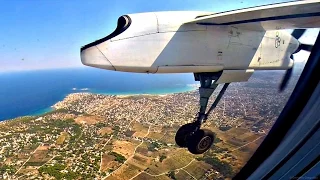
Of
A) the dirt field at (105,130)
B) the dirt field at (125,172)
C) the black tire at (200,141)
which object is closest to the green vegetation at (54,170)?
the dirt field at (125,172)

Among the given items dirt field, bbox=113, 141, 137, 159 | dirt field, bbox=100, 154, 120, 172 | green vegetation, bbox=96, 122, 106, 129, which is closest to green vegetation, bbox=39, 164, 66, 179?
dirt field, bbox=100, 154, 120, 172

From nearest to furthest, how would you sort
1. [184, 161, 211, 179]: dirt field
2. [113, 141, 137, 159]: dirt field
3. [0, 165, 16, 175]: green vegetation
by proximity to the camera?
1. [184, 161, 211, 179]: dirt field
2. [0, 165, 16, 175]: green vegetation
3. [113, 141, 137, 159]: dirt field

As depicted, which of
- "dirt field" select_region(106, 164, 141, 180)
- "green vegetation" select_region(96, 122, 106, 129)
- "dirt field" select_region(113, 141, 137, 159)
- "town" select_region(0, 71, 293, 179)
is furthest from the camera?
"green vegetation" select_region(96, 122, 106, 129)

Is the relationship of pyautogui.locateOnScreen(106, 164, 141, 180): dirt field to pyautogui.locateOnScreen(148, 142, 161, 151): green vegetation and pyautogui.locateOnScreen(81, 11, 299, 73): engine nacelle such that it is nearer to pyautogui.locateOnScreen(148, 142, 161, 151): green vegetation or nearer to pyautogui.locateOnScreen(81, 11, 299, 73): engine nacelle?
pyautogui.locateOnScreen(148, 142, 161, 151): green vegetation

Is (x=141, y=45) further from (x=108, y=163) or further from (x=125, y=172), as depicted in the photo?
(x=108, y=163)

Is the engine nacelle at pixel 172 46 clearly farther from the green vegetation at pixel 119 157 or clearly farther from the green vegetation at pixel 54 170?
the green vegetation at pixel 54 170

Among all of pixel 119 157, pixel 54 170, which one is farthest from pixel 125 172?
pixel 54 170
